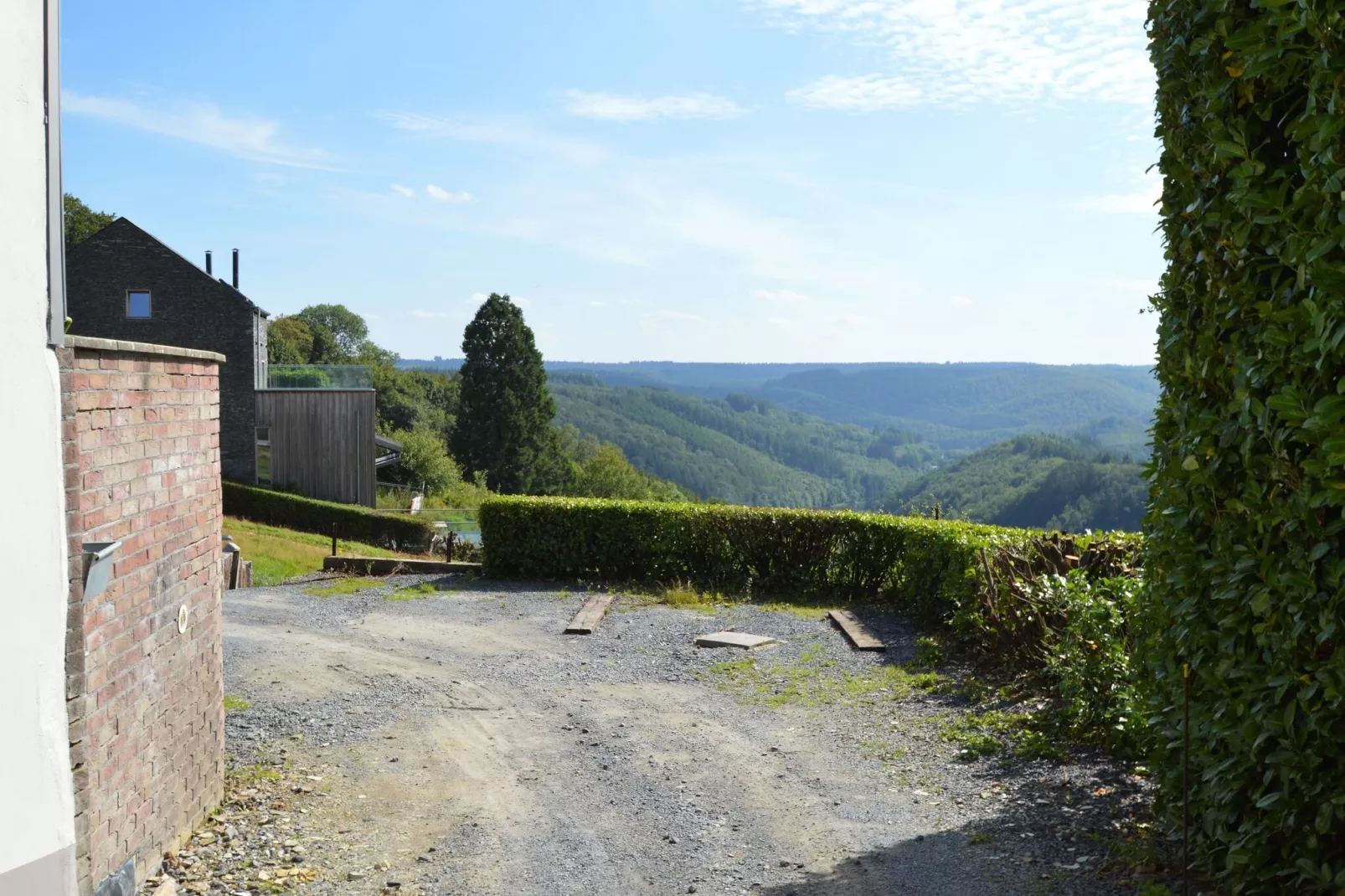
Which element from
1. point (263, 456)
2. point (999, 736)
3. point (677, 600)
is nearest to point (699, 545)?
point (677, 600)

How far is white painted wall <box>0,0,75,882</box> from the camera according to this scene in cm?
326

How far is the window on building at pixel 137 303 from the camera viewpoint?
1230 inches

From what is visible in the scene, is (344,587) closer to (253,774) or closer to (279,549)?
(253,774)

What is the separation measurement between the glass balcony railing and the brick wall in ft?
2.50

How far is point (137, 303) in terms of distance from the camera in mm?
31703

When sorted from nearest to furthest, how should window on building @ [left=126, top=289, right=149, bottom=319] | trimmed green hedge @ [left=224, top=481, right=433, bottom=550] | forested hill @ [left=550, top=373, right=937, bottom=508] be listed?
window on building @ [left=126, top=289, right=149, bottom=319]
trimmed green hedge @ [left=224, top=481, right=433, bottom=550]
forested hill @ [left=550, top=373, right=937, bottom=508]

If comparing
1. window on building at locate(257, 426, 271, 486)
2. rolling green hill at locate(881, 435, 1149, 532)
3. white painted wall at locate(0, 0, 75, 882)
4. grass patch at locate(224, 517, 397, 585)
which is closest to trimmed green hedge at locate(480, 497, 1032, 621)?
grass patch at locate(224, 517, 397, 585)

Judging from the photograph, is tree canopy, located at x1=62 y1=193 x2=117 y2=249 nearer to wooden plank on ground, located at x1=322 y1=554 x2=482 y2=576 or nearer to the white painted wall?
wooden plank on ground, located at x1=322 y1=554 x2=482 y2=576

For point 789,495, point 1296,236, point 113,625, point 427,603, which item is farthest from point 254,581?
point 789,495

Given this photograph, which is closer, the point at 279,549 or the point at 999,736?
the point at 999,736

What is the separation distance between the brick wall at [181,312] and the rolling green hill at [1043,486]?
27374 mm

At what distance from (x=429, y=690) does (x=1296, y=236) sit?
7.38 m

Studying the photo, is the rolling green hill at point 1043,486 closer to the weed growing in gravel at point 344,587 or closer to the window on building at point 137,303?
the window on building at point 137,303

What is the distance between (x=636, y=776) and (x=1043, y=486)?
73602 mm
